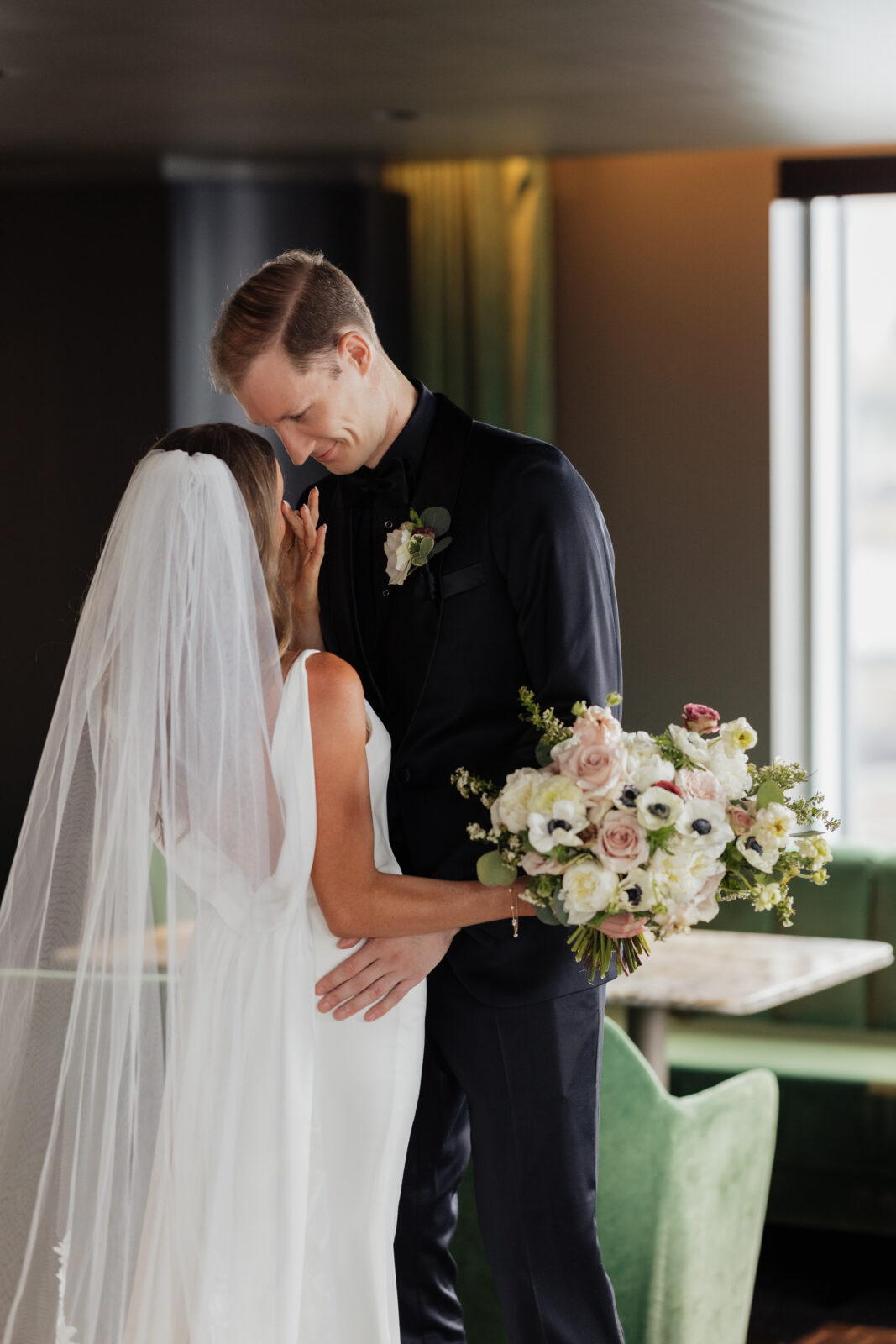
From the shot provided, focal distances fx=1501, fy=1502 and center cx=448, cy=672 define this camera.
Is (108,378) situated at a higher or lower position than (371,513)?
higher

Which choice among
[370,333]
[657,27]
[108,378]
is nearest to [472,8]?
[657,27]

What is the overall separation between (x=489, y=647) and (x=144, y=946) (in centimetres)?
64

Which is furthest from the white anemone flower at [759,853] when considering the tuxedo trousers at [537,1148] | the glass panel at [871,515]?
the glass panel at [871,515]

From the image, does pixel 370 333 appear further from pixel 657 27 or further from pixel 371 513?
pixel 657 27

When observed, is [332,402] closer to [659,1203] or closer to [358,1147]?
[358,1147]

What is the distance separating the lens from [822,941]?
420 centimetres

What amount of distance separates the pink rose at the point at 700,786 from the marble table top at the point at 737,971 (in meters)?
1.56

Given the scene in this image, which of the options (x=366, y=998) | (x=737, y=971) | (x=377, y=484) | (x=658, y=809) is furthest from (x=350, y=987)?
(x=737, y=971)

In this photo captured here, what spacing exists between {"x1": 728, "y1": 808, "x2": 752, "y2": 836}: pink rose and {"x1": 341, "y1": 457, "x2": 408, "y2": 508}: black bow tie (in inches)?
27.2

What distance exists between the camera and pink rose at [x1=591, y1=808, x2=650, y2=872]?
1849 millimetres

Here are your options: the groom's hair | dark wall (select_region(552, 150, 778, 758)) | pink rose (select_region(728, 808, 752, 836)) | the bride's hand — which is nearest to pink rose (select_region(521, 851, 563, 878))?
pink rose (select_region(728, 808, 752, 836))

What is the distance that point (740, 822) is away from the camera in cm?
195

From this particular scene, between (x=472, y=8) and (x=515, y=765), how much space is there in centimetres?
199

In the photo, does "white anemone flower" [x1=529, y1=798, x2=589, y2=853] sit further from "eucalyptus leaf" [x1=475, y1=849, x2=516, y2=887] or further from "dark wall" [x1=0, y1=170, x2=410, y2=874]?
"dark wall" [x1=0, y1=170, x2=410, y2=874]
